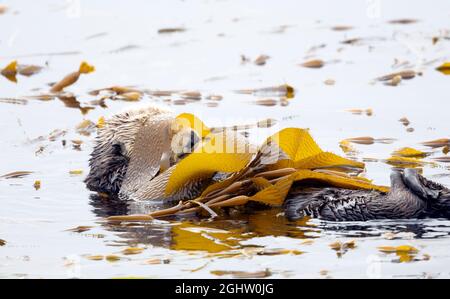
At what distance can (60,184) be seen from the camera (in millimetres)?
7391

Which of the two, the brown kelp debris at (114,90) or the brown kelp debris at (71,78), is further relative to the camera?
the brown kelp debris at (71,78)

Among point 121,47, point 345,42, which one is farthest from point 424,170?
point 121,47

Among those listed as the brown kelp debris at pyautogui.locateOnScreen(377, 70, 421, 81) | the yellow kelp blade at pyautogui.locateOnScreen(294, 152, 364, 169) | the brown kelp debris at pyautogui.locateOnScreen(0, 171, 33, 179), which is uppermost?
the brown kelp debris at pyautogui.locateOnScreen(377, 70, 421, 81)

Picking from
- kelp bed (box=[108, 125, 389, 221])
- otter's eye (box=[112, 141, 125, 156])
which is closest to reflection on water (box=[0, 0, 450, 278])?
kelp bed (box=[108, 125, 389, 221])

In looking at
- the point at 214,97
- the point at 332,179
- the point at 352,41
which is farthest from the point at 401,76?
the point at 332,179

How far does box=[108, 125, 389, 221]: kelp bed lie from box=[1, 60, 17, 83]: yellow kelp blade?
191 inches

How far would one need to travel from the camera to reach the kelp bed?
6.10m

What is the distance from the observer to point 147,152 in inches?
274

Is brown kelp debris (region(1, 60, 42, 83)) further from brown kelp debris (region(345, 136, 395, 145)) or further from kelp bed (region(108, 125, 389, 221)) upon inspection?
kelp bed (region(108, 125, 389, 221))

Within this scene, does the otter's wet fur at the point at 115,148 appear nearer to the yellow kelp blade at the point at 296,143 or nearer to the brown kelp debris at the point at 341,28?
the yellow kelp blade at the point at 296,143

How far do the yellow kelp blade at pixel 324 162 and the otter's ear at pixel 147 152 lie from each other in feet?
3.22

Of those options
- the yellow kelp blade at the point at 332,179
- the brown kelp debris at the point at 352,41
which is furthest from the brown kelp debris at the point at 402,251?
the brown kelp debris at the point at 352,41

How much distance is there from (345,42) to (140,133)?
Result: 15.6ft

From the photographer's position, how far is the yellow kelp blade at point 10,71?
10.9 meters
